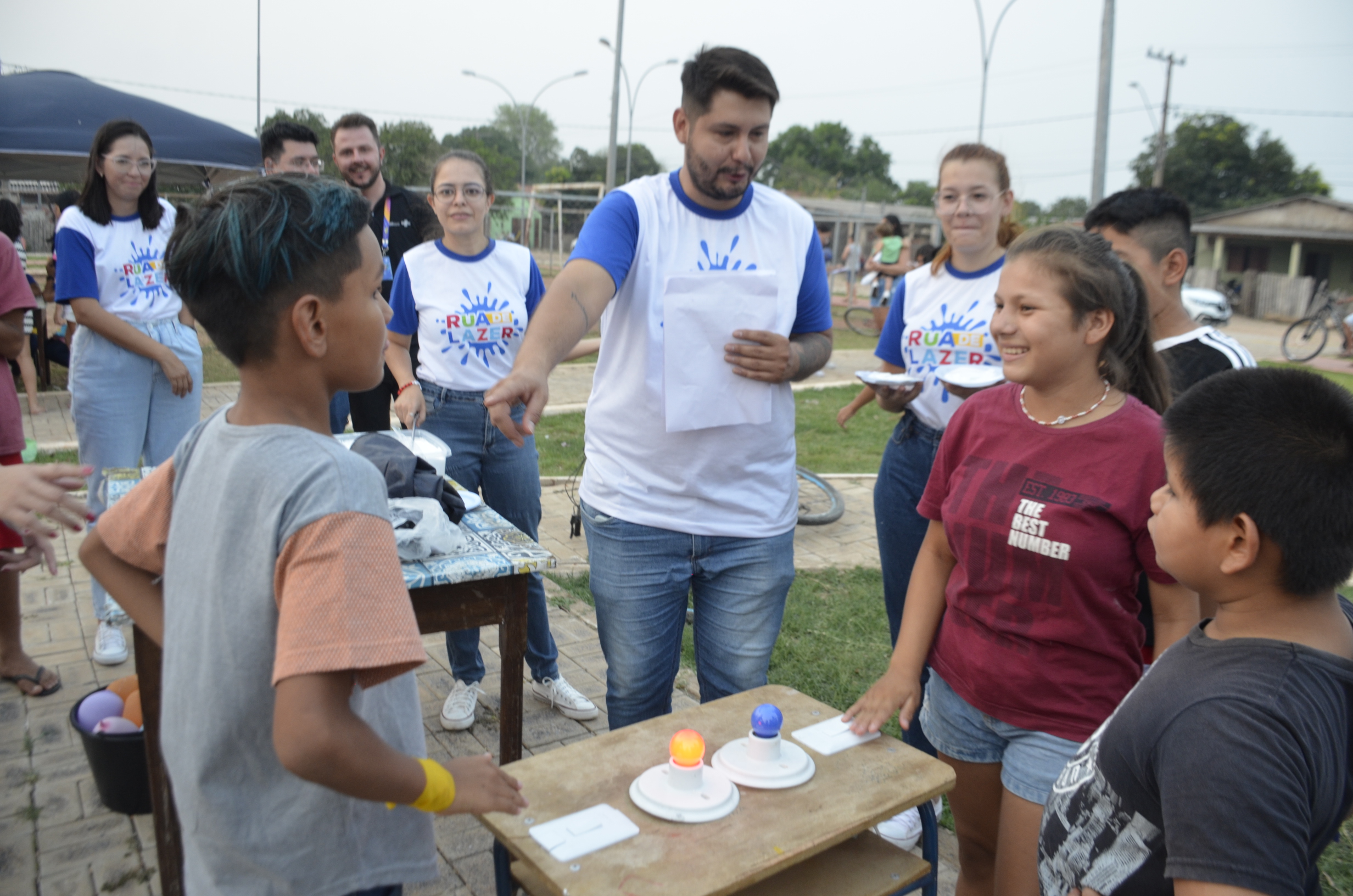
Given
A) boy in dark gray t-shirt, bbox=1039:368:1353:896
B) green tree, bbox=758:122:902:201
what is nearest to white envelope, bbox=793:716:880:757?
boy in dark gray t-shirt, bbox=1039:368:1353:896

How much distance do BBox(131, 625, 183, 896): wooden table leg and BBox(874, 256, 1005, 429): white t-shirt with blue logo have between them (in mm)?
2372

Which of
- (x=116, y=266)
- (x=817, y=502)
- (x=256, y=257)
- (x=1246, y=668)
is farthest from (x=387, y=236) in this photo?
(x=1246, y=668)

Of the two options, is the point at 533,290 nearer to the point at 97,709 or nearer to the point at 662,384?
the point at 662,384

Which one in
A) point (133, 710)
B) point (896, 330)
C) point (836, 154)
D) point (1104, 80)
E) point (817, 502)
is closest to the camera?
point (133, 710)

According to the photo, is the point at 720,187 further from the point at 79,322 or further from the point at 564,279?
the point at 79,322

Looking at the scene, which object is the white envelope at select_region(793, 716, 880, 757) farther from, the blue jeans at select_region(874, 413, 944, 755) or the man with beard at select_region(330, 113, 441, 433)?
the man with beard at select_region(330, 113, 441, 433)

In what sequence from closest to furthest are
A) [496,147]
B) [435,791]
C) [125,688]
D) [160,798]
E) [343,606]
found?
[343,606] < [435,791] < [160,798] < [125,688] < [496,147]

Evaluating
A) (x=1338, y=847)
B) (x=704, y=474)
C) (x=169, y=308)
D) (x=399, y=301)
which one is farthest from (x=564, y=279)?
(x=1338, y=847)

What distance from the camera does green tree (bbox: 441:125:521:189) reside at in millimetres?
51500

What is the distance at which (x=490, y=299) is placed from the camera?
3.70 metres

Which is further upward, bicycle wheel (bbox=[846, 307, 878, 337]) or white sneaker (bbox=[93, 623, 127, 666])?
Result: bicycle wheel (bbox=[846, 307, 878, 337])

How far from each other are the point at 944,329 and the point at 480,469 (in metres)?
1.87

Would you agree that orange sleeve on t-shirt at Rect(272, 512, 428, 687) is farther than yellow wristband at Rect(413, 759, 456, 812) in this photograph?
No

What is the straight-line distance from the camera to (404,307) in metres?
3.74
